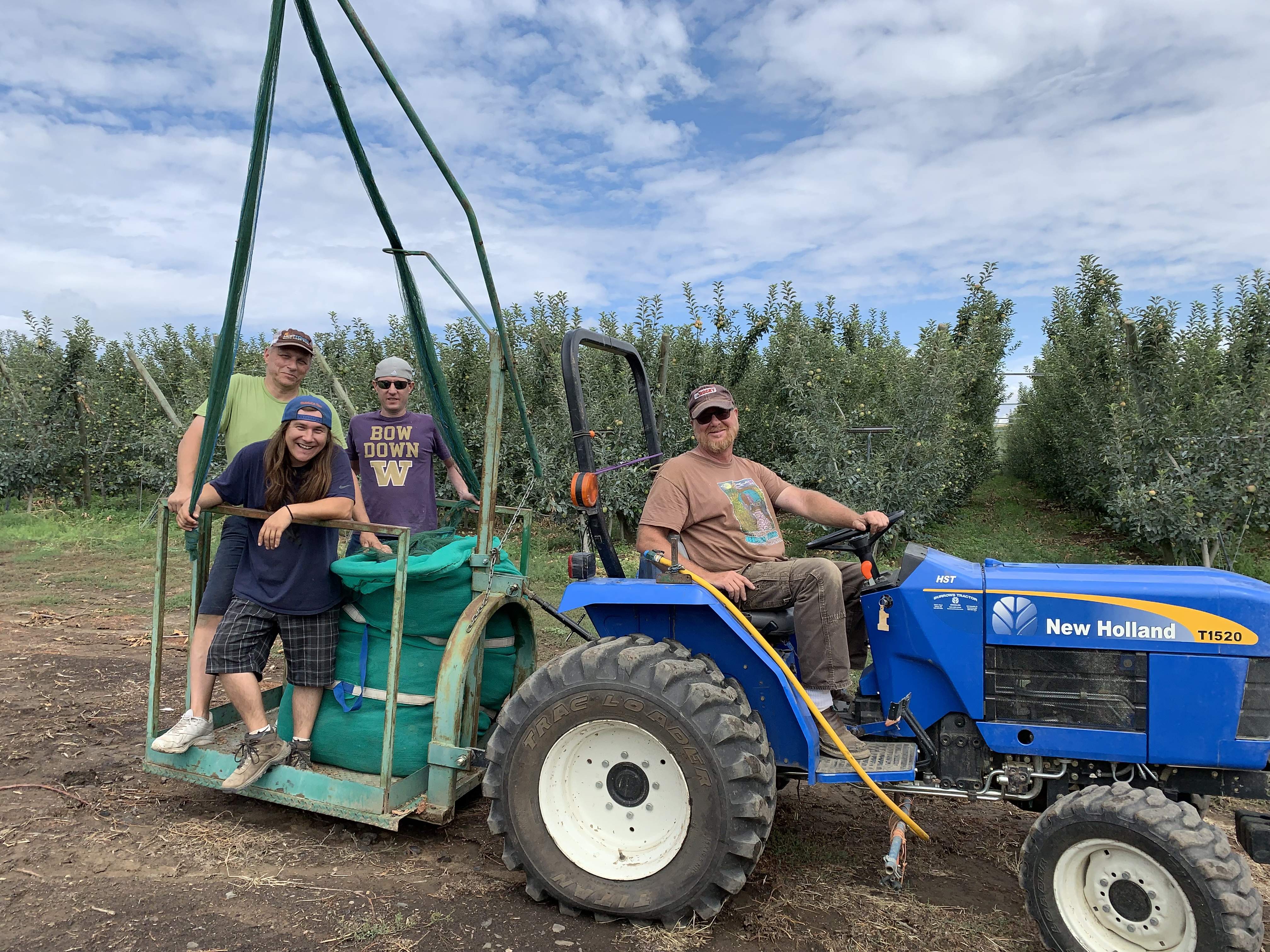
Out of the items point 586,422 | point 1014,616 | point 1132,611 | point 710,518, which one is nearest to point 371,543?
point 586,422

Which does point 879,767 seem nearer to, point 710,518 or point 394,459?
point 710,518

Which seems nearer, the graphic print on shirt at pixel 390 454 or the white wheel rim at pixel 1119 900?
the white wheel rim at pixel 1119 900

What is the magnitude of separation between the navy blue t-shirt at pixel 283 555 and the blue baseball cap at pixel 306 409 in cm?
16

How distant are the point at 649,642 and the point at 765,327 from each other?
26.0ft

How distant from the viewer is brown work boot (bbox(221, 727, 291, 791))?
10.5 feet

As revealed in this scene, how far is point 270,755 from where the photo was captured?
11.0 ft

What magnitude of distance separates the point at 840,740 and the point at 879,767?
15cm

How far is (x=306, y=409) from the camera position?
3283mm

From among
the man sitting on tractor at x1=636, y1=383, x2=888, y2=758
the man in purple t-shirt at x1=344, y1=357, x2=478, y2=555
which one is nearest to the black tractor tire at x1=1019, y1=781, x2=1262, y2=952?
the man sitting on tractor at x1=636, y1=383, x2=888, y2=758

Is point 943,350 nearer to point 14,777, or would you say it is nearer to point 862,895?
point 862,895

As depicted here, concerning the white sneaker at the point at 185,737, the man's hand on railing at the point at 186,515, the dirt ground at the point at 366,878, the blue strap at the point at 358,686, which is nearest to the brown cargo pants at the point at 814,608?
the dirt ground at the point at 366,878

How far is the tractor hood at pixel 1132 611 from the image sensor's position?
2553 mm

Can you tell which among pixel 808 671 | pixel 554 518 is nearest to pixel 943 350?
pixel 554 518

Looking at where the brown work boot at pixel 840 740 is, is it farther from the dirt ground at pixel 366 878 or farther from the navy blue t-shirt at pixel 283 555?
the navy blue t-shirt at pixel 283 555
